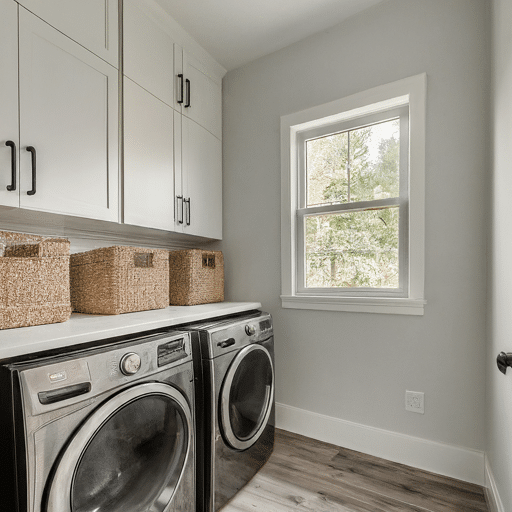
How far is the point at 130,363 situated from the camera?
115cm

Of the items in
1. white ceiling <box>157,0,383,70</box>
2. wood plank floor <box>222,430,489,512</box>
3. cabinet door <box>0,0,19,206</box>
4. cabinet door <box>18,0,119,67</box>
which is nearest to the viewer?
cabinet door <box>0,0,19,206</box>

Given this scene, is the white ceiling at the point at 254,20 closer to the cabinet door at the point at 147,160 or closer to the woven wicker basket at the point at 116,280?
the cabinet door at the point at 147,160

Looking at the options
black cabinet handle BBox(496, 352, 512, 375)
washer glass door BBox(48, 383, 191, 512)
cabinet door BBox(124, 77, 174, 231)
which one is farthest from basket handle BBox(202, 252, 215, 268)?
black cabinet handle BBox(496, 352, 512, 375)

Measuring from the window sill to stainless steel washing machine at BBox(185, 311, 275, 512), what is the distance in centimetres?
34

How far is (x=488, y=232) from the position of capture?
5.25 feet

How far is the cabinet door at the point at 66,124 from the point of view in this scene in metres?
1.36

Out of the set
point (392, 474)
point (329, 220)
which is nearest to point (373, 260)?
point (329, 220)

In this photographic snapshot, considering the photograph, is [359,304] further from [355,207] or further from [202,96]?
[202,96]

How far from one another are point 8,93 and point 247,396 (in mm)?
1662

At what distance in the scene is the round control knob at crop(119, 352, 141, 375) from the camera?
44.4 inches

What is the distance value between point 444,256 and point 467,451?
965mm

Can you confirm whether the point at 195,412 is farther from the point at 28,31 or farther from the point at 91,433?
the point at 28,31

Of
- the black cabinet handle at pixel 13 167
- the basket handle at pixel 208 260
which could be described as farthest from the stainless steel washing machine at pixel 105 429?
the basket handle at pixel 208 260

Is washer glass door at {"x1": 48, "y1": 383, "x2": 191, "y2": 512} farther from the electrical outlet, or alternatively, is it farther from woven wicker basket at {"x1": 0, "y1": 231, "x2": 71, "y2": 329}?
the electrical outlet
